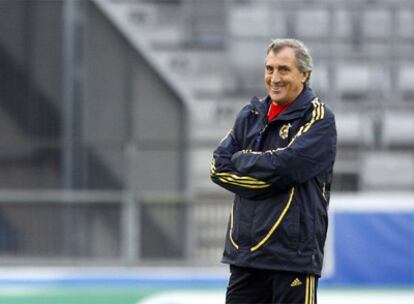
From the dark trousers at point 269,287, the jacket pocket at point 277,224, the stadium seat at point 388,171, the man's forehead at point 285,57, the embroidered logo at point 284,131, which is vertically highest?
the man's forehead at point 285,57

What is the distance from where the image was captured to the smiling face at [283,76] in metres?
3.59

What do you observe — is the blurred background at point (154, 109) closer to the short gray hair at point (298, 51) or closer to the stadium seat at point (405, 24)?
the stadium seat at point (405, 24)

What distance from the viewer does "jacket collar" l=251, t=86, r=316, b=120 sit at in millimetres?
3613

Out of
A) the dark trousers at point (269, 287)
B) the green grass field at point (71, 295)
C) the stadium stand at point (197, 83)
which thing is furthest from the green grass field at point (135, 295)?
the dark trousers at point (269, 287)

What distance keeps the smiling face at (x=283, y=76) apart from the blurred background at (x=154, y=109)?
5954 millimetres

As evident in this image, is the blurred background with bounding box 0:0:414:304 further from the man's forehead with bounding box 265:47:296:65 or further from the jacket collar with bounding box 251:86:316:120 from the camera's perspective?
the man's forehead with bounding box 265:47:296:65

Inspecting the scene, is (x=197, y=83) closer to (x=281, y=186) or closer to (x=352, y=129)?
(x=352, y=129)

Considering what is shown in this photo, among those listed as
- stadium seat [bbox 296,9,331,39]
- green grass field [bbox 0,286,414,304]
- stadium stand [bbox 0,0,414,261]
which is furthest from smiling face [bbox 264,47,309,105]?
stadium seat [bbox 296,9,331,39]

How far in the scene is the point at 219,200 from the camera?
973cm

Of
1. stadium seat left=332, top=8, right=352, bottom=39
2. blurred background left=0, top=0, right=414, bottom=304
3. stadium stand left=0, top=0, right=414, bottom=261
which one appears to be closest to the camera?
blurred background left=0, top=0, right=414, bottom=304

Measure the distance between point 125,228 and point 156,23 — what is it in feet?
8.40

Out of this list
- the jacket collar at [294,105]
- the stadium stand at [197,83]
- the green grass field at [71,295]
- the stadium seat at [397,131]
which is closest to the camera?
the jacket collar at [294,105]

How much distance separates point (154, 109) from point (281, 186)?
763 cm

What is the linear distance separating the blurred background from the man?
5.86 metres
